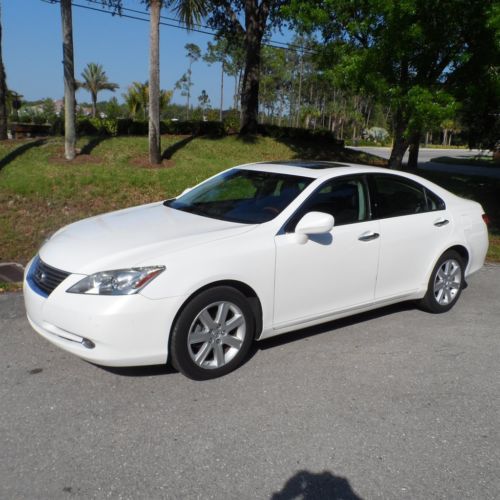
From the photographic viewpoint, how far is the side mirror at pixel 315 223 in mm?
4355

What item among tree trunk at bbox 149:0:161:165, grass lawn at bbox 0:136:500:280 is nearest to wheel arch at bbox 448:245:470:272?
grass lawn at bbox 0:136:500:280

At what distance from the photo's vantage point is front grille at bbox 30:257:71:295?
13.0ft

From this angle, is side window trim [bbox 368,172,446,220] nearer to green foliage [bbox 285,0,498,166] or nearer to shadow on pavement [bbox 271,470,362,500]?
shadow on pavement [bbox 271,470,362,500]

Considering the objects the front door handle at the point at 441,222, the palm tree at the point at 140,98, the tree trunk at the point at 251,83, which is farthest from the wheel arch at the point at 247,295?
the palm tree at the point at 140,98

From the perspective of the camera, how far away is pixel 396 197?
5.41m

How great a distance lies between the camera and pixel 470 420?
373 cm

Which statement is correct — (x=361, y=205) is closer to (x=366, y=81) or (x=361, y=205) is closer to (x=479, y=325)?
(x=479, y=325)

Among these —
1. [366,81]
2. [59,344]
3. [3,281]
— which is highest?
[366,81]

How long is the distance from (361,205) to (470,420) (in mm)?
2083

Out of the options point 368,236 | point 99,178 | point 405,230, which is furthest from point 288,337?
point 99,178

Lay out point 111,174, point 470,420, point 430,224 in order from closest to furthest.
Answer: point 470,420, point 430,224, point 111,174

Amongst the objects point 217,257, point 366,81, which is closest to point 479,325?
point 217,257

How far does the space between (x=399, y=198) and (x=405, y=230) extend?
0.34m

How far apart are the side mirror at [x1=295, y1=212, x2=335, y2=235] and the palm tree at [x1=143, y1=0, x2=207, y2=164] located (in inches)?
383
